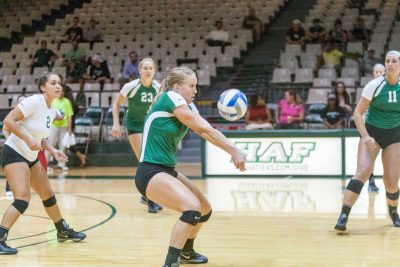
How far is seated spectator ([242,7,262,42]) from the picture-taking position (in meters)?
19.9

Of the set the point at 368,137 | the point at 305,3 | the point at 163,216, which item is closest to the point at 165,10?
the point at 305,3

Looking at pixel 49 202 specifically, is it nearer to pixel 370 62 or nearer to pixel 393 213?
pixel 393 213

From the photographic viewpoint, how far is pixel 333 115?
14.4 metres

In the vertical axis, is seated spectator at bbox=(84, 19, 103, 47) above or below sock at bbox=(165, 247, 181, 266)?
above

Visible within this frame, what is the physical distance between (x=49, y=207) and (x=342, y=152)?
7766 mm

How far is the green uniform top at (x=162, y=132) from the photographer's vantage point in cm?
551

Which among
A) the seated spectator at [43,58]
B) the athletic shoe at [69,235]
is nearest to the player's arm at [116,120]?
the athletic shoe at [69,235]

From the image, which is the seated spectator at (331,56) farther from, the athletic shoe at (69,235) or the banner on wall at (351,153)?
the athletic shoe at (69,235)

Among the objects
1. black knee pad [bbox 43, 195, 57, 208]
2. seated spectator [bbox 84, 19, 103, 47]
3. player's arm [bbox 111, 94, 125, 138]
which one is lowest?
black knee pad [bbox 43, 195, 57, 208]

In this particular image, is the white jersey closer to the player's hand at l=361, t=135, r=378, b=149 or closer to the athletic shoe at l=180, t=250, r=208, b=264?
the athletic shoe at l=180, t=250, r=208, b=264

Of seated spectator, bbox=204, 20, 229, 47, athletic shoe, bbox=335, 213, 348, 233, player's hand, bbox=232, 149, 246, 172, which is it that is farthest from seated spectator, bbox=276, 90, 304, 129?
player's hand, bbox=232, 149, 246, 172

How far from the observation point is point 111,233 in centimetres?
764

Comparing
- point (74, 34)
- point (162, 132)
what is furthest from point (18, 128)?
point (74, 34)

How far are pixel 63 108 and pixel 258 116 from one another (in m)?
4.16
